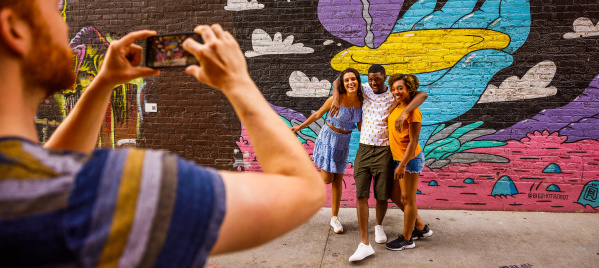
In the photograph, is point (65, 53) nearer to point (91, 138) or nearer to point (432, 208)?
point (91, 138)

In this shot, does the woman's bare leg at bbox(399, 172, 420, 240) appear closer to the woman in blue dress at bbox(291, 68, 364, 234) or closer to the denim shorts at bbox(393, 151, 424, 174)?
the denim shorts at bbox(393, 151, 424, 174)

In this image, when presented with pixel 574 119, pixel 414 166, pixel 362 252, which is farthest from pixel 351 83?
pixel 574 119

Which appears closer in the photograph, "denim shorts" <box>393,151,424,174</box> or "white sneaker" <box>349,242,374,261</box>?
"white sneaker" <box>349,242,374,261</box>

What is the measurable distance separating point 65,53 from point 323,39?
4.91 meters

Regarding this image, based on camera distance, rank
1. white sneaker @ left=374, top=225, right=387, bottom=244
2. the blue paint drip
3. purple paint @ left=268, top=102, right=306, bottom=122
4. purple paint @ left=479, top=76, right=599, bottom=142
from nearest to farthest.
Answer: white sneaker @ left=374, top=225, right=387, bottom=244
purple paint @ left=479, top=76, right=599, bottom=142
the blue paint drip
purple paint @ left=268, top=102, right=306, bottom=122

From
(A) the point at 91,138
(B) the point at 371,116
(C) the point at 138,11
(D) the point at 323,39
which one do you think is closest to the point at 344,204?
(B) the point at 371,116

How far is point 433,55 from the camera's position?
17.0ft

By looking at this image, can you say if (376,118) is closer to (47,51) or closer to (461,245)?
(461,245)

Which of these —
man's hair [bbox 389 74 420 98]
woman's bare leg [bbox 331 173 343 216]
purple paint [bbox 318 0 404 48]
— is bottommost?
woman's bare leg [bbox 331 173 343 216]

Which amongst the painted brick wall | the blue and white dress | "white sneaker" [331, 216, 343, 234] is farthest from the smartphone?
the painted brick wall

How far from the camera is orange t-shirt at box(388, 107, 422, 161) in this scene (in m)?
3.81

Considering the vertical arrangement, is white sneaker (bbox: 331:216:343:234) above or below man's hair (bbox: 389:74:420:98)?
below

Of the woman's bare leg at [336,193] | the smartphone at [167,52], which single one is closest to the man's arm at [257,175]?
the smartphone at [167,52]

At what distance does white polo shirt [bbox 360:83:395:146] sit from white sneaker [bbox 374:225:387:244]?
0.99m
